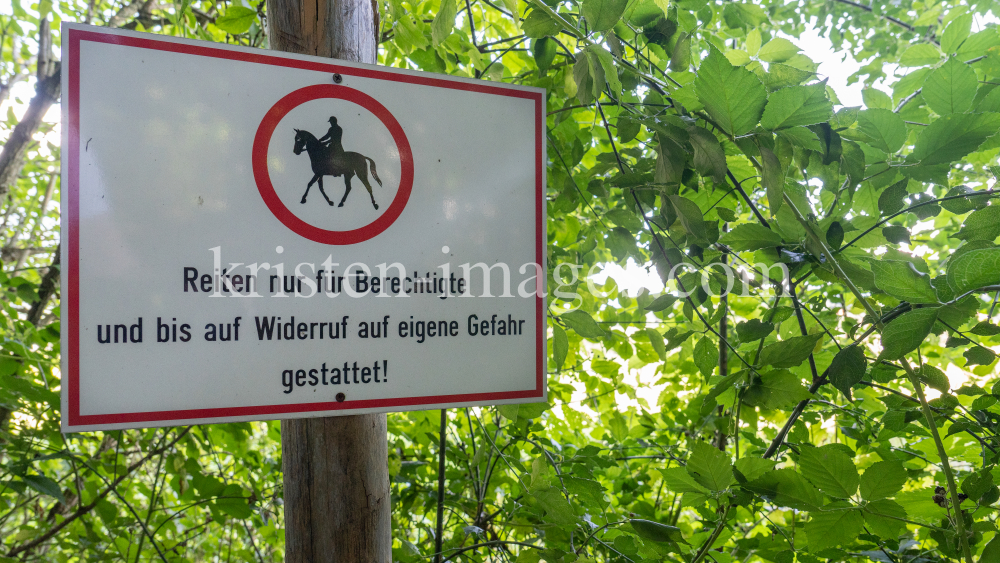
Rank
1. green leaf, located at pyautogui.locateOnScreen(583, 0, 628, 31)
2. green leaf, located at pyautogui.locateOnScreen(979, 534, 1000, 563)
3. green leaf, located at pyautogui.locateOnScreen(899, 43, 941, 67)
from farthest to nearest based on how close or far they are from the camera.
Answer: green leaf, located at pyautogui.locateOnScreen(899, 43, 941, 67) → green leaf, located at pyautogui.locateOnScreen(583, 0, 628, 31) → green leaf, located at pyautogui.locateOnScreen(979, 534, 1000, 563)

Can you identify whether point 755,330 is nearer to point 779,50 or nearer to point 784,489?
→ point 784,489

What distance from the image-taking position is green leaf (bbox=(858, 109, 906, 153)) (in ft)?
2.78

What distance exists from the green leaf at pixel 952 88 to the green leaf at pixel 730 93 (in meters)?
0.36

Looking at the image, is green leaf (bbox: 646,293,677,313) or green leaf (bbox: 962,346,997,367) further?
green leaf (bbox: 646,293,677,313)

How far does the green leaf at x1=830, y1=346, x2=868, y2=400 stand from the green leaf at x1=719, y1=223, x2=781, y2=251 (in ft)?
0.68

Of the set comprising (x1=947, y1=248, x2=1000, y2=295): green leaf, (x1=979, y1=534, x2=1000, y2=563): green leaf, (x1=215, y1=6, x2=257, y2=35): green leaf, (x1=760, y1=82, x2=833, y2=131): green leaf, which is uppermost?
(x1=215, y1=6, x2=257, y2=35): green leaf

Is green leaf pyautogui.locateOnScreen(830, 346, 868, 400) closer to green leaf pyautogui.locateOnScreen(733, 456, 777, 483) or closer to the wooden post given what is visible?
green leaf pyautogui.locateOnScreen(733, 456, 777, 483)

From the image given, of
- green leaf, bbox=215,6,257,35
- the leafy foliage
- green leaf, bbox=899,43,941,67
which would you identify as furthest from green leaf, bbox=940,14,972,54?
green leaf, bbox=215,6,257,35

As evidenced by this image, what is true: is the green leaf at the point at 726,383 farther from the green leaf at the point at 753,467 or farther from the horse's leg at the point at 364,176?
the horse's leg at the point at 364,176

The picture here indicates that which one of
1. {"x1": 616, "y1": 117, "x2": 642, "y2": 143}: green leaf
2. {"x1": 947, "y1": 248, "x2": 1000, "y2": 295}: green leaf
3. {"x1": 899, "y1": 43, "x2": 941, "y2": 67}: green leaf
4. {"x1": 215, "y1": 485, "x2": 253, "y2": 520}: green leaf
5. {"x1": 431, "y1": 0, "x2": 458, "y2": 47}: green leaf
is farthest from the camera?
{"x1": 215, "y1": 485, "x2": 253, "y2": 520}: green leaf

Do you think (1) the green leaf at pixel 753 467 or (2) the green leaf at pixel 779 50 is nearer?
(1) the green leaf at pixel 753 467

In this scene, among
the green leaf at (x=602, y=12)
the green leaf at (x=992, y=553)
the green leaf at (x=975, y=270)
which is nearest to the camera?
the green leaf at (x=975, y=270)

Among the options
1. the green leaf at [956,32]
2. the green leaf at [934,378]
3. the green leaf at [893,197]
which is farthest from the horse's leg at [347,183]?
the green leaf at [956,32]

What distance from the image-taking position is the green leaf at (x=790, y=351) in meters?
0.89
